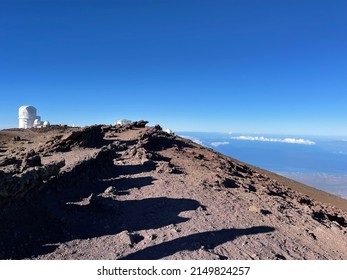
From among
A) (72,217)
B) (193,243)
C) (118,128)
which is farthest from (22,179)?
(118,128)

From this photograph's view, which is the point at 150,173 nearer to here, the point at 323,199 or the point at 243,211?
the point at 243,211

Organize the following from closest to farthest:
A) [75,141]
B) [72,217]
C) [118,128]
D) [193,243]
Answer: [193,243] < [72,217] < [75,141] < [118,128]

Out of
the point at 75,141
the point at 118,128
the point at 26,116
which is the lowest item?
the point at 75,141

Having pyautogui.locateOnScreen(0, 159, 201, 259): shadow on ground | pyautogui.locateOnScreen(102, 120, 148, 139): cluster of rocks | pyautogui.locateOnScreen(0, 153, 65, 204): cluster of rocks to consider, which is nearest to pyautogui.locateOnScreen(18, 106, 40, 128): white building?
pyautogui.locateOnScreen(102, 120, 148, 139): cluster of rocks

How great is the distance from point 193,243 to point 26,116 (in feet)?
152

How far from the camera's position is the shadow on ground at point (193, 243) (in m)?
6.92

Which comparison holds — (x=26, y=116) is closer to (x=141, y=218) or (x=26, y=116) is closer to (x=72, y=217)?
(x=72, y=217)

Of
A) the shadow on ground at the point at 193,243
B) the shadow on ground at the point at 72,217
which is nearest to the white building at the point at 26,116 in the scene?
the shadow on ground at the point at 72,217

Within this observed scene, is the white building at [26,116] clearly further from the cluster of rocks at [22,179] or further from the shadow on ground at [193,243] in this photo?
the shadow on ground at [193,243]

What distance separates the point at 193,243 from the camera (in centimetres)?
753

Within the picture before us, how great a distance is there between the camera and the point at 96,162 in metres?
12.9

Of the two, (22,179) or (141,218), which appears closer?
(22,179)

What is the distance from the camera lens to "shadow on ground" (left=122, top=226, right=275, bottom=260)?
22.7ft

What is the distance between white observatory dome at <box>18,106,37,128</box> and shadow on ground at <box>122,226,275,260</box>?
45162mm
